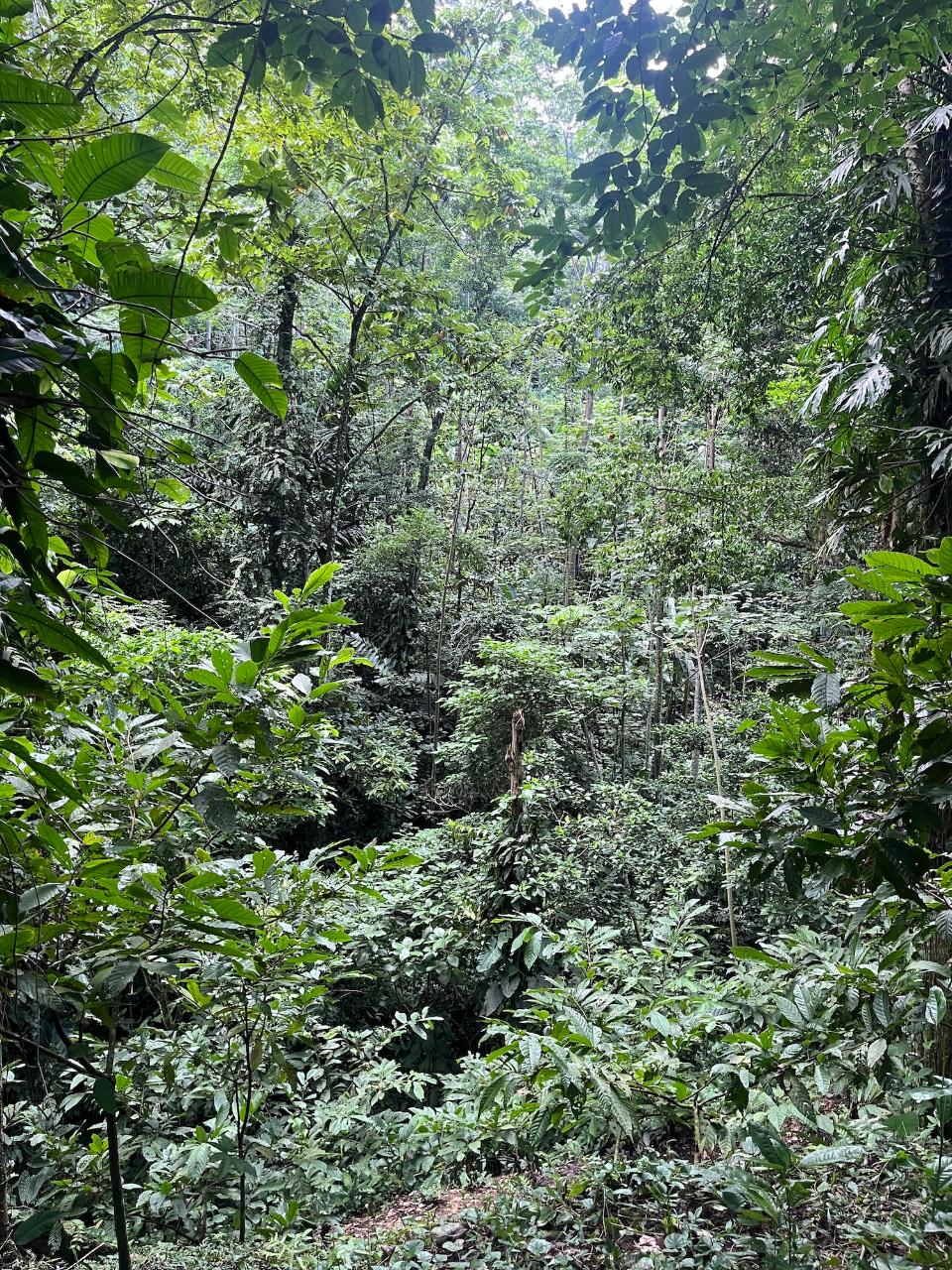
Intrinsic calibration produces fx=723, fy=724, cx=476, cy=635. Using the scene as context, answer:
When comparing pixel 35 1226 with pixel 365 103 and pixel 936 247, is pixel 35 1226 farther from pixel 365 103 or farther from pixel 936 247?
pixel 936 247

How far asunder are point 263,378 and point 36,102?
1.07ft

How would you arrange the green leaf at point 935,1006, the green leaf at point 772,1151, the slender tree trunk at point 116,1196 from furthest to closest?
the green leaf at point 772,1151, the green leaf at point 935,1006, the slender tree trunk at point 116,1196

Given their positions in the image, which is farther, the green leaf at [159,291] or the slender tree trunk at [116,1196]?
the slender tree trunk at [116,1196]

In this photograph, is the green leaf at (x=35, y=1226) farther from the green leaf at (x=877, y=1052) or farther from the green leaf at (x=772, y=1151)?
the green leaf at (x=877, y=1052)

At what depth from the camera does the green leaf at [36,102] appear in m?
0.71

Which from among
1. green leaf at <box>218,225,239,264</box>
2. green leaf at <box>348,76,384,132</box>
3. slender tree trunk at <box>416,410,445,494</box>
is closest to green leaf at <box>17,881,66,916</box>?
green leaf at <box>218,225,239,264</box>

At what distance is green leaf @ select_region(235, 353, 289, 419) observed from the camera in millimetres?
792

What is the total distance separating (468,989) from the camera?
3697mm

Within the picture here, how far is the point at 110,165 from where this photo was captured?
746 mm

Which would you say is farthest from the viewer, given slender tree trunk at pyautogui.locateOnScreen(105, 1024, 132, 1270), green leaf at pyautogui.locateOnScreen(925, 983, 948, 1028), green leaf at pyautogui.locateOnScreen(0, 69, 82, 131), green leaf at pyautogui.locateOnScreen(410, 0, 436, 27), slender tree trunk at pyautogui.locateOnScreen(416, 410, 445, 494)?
slender tree trunk at pyautogui.locateOnScreen(416, 410, 445, 494)

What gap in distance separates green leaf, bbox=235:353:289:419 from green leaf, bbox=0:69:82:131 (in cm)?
27

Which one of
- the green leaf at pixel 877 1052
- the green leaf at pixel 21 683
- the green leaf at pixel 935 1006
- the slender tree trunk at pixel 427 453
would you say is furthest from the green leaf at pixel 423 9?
the slender tree trunk at pixel 427 453

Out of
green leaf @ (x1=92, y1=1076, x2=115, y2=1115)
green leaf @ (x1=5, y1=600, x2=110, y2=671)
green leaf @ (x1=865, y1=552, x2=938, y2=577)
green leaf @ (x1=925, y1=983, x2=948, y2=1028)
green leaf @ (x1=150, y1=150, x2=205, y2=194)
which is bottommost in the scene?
green leaf @ (x1=92, y1=1076, x2=115, y2=1115)

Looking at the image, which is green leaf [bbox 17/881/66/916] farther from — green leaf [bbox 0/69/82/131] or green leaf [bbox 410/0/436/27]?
green leaf [bbox 410/0/436/27]
